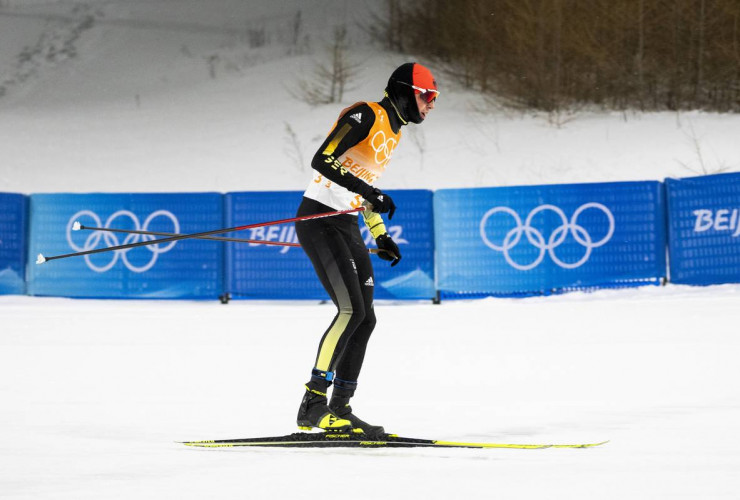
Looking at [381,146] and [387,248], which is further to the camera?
[387,248]

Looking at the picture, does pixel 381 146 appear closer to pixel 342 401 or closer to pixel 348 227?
pixel 348 227

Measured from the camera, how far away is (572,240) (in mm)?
13992

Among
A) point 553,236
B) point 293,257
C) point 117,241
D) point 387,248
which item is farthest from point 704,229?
point 387,248

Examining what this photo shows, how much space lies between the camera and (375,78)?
103 ft

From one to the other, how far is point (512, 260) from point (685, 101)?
559 inches

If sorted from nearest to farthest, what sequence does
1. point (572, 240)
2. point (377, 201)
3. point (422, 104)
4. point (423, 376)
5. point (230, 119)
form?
point (377, 201)
point (422, 104)
point (423, 376)
point (572, 240)
point (230, 119)

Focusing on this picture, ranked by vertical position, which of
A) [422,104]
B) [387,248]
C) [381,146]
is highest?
[422,104]

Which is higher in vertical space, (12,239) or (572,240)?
(12,239)

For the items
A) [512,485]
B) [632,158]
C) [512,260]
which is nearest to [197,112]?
[632,158]

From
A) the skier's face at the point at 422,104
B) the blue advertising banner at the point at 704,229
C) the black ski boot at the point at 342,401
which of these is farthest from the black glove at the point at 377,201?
the blue advertising banner at the point at 704,229

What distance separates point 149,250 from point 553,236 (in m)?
5.67

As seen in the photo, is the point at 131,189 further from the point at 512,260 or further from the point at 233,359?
the point at 233,359

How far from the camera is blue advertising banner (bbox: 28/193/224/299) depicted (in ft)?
48.0

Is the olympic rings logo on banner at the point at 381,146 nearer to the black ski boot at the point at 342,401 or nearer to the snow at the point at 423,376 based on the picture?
the black ski boot at the point at 342,401
